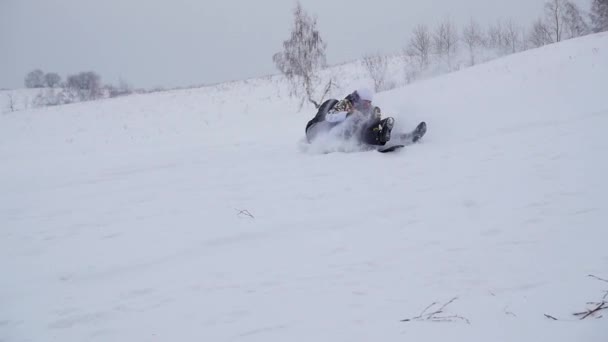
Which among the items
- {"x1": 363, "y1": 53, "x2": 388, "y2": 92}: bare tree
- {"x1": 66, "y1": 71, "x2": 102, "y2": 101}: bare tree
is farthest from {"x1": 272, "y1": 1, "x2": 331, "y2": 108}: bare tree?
{"x1": 66, "y1": 71, "x2": 102, "y2": 101}: bare tree

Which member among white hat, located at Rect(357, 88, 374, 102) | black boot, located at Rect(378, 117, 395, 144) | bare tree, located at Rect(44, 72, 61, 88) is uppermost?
bare tree, located at Rect(44, 72, 61, 88)

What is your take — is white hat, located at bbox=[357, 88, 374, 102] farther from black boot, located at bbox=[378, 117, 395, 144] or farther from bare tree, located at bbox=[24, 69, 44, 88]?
bare tree, located at bbox=[24, 69, 44, 88]

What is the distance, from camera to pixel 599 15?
117 ft

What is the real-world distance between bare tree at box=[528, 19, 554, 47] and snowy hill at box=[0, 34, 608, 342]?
40.1 metres

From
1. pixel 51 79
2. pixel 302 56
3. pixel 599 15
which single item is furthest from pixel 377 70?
pixel 51 79

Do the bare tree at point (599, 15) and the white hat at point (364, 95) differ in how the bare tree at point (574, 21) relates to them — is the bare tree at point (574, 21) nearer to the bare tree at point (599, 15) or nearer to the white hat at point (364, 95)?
the bare tree at point (599, 15)

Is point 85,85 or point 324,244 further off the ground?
point 85,85

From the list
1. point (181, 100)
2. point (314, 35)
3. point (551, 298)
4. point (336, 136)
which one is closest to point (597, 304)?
point (551, 298)

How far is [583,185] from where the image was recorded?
386cm

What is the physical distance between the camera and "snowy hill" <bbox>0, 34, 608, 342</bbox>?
2.13 m

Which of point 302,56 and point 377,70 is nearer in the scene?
point 302,56

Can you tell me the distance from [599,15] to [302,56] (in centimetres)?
3137

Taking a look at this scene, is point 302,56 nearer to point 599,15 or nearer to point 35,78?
point 599,15

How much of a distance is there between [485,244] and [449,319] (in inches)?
43.7
